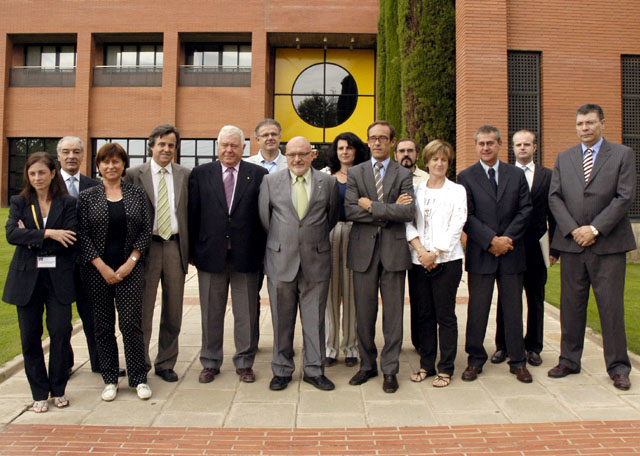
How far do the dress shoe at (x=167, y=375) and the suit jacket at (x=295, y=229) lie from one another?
125 centimetres

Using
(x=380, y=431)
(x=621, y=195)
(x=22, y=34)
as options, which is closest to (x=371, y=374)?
(x=380, y=431)

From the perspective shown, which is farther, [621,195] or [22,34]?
[22,34]

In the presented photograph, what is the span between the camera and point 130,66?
2269cm

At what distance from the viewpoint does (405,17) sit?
38.8ft

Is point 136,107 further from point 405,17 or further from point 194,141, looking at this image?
point 405,17

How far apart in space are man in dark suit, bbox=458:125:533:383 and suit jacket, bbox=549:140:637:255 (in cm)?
36

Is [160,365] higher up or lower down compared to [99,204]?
lower down

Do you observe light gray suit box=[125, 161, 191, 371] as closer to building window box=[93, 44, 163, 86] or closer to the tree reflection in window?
the tree reflection in window

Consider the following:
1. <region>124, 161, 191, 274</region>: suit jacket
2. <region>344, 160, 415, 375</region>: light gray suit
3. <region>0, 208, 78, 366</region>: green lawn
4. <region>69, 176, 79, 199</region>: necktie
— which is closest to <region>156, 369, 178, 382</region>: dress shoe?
<region>124, 161, 191, 274</region>: suit jacket

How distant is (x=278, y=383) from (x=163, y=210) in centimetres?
178

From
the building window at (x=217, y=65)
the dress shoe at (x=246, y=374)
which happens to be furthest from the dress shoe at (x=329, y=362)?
the building window at (x=217, y=65)

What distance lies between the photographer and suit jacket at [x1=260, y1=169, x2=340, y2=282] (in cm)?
420

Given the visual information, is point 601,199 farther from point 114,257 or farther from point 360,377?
point 114,257

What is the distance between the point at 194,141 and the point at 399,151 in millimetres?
18981
